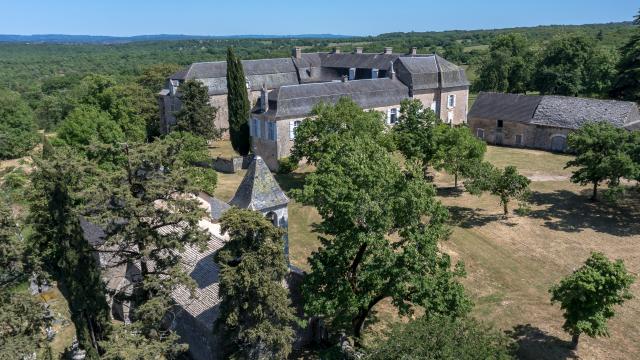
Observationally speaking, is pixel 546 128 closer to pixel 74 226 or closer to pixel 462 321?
pixel 462 321

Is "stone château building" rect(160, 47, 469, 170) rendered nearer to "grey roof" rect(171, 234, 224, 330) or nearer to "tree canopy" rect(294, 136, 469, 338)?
"grey roof" rect(171, 234, 224, 330)

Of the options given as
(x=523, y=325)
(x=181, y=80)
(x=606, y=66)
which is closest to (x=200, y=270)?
(x=523, y=325)

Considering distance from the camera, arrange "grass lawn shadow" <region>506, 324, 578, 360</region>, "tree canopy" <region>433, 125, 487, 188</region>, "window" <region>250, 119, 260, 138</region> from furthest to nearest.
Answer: "window" <region>250, 119, 260, 138</region> → "tree canopy" <region>433, 125, 487, 188</region> → "grass lawn shadow" <region>506, 324, 578, 360</region>

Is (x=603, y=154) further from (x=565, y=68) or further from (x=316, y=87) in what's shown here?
(x=565, y=68)

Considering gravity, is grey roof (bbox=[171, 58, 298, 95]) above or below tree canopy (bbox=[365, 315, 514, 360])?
above

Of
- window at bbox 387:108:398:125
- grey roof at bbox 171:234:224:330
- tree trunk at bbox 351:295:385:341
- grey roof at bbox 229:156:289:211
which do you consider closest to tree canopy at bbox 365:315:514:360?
tree trunk at bbox 351:295:385:341

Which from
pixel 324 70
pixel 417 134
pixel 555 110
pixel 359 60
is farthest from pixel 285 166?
pixel 555 110

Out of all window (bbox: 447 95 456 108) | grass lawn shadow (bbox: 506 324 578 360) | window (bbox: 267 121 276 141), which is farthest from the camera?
window (bbox: 447 95 456 108)
